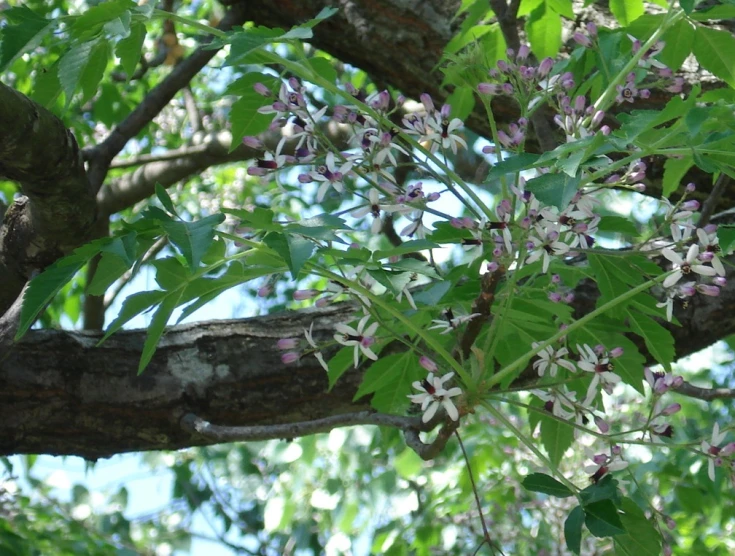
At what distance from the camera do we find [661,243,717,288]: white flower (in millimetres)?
1311

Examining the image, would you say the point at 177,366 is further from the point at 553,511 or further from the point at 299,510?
the point at 299,510

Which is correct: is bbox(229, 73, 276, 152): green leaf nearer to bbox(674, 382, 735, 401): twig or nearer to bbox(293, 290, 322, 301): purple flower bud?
bbox(293, 290, 322, 301): purple flower bud

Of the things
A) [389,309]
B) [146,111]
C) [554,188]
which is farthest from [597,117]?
[146,111]

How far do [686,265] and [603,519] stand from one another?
40 centimetres

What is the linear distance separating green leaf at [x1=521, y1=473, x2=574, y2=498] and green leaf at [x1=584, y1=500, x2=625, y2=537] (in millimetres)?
47

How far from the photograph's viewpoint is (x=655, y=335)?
1.67 metres

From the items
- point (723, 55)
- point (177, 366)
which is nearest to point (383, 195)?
point (723, 55)

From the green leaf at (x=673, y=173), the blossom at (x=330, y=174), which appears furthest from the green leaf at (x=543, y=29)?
the blossom at (x=330, y=174)

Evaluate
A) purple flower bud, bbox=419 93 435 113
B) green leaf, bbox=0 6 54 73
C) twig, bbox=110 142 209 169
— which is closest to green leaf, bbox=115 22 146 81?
green leaf, bbox=0 6 54 73

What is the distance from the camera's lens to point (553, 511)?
373cm

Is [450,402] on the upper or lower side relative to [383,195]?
lower

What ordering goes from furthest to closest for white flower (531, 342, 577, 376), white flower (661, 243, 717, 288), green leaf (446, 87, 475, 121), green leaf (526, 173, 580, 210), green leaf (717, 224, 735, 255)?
green leaf (446, 87, 475, 121) → white flower (531, 342, 577, 376) → white flower (661, 243, 717, 288) → green leaf (717, 224, 735, 255) → green leaf (526, 173, 580, 210)

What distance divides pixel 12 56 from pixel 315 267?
0.61 m

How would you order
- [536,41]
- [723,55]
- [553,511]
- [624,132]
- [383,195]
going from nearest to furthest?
[624,132]
[383,195]
[723,55]
[536,41]
[553,511]
